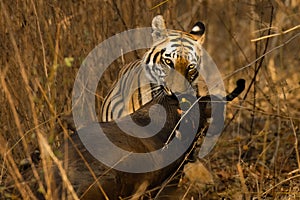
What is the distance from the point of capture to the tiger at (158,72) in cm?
561

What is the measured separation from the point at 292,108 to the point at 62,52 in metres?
2.45

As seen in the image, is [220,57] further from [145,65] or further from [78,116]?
[78,116]

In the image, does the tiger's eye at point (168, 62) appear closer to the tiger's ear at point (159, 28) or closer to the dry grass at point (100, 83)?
the tiger's ear at point (159, 28)

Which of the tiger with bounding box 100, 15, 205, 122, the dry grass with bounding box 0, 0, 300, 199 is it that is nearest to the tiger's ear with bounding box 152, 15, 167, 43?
the tiger with bounding box 100, 15, 205, 122

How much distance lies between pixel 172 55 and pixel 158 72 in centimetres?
18

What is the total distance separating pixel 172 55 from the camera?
588cm

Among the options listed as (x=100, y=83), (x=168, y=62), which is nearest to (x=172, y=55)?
(x=168, y=62)

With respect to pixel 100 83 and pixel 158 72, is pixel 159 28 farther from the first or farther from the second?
pixel 100 83

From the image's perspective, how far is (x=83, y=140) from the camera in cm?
363

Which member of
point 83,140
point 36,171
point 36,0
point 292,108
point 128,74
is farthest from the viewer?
point 292,108

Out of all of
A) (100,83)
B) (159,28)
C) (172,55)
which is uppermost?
(159,28)

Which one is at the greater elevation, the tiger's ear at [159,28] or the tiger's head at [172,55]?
the tiger's ear at [159,28]

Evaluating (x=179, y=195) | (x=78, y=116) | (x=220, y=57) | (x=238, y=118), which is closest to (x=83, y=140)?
(x=179, y=195)

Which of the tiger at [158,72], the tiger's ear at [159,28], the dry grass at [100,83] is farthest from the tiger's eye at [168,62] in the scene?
the dry grass at [100,83]
